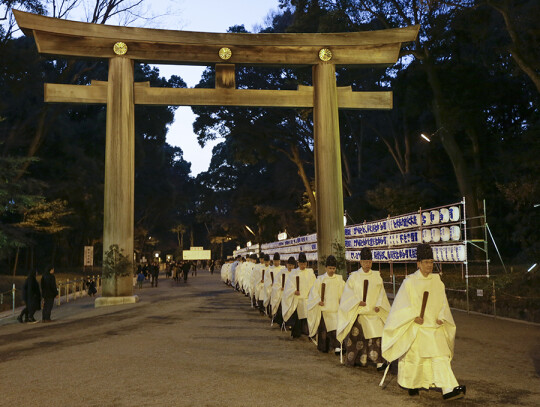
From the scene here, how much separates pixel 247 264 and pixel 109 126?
25.6 ft

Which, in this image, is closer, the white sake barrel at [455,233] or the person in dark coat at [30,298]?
the white sake barrel at [455,233]

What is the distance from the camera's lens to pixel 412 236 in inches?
620

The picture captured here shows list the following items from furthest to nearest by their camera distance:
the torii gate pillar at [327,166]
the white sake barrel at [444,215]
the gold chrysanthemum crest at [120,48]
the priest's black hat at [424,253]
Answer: the torii gate pillar at [327,166] → the gold chrysanthemum crest at [120,48] → the white sake barrel at [444,215] → the priest's black hat at [424,253]

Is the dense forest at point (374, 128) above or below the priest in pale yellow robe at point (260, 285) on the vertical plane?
above

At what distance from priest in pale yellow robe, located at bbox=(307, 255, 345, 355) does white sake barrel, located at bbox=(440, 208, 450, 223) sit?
6.04 metres

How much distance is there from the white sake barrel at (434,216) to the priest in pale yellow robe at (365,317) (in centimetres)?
768

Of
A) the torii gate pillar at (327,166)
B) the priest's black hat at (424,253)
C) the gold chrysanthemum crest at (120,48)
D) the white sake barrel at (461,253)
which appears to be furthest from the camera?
the torii gate pillar at (327,166)

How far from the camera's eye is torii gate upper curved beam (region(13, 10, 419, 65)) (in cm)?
1712

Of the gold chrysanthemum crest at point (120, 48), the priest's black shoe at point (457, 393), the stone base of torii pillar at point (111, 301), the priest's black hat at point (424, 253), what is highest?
the gold chrysanthemum crest at point (120, 48)

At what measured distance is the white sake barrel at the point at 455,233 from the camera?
13367mm

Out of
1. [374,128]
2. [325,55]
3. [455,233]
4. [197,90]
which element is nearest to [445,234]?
[455,233]

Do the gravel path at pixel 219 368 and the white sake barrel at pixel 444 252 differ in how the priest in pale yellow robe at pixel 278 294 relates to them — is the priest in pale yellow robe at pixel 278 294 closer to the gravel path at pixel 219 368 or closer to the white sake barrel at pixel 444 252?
the gravel path at pixel 219 368

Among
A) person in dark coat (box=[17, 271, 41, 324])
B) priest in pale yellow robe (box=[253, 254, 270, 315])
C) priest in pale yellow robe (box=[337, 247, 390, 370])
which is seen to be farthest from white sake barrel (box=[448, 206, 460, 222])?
person in dark coat (box=[17, 271, 41, 324])

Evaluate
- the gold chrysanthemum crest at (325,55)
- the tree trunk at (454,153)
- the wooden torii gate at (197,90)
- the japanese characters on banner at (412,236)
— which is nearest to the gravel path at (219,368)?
the japanese characters on banner at (412,236)
